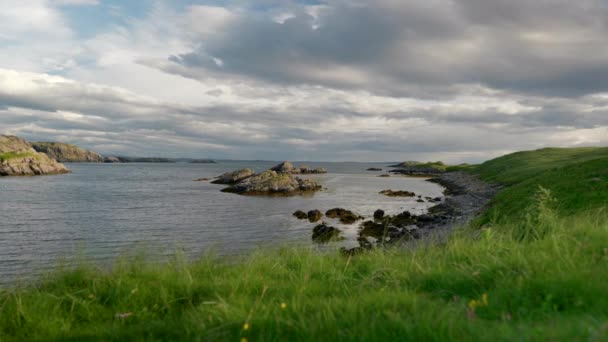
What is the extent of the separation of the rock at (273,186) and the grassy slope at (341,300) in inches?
2480

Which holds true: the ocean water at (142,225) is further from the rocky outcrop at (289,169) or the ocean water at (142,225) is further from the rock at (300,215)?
the rocky outcrop at (289,169)

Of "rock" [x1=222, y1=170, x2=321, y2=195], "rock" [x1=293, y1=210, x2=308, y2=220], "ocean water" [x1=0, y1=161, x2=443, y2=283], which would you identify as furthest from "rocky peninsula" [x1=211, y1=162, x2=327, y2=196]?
"rock" [x1=293, y1=210, x2=308, y2=220]

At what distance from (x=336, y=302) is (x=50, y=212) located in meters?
49.3

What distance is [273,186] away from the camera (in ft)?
237

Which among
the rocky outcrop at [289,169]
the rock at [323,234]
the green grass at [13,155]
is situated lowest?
the rock at [323,234]

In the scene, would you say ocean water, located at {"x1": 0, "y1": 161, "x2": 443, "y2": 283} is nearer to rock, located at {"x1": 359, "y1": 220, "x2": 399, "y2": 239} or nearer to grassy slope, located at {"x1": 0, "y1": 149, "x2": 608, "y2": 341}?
rock, located at {"x1": 359, "y1": 220, "x2": 399, "y2": 239}

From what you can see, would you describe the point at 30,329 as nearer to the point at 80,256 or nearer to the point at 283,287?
the point at 80,256

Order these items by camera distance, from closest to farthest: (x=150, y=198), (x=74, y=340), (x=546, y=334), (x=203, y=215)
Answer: (x=546, y=334)
(x=74, y=340)
(x=203, y=215)
(x=150, y=198)

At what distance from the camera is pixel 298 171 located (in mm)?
155250

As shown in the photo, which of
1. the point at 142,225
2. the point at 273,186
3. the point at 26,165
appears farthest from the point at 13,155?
the point at 142,225

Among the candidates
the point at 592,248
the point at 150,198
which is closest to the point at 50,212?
the point at 150,198

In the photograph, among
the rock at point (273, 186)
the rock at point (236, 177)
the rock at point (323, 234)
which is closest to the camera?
the rock at point (323, 234)

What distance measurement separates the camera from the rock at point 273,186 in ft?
233

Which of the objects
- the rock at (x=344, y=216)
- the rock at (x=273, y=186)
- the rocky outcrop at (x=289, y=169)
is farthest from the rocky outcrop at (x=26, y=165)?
the rock at (x=344, y=216)
